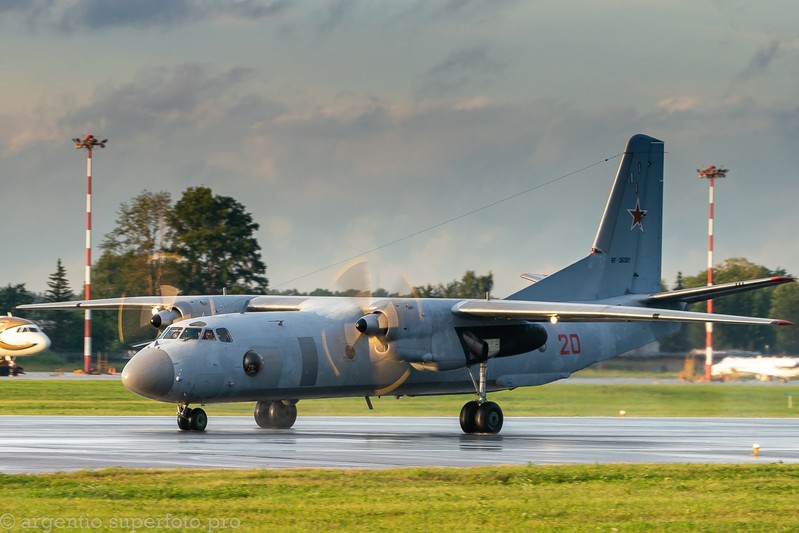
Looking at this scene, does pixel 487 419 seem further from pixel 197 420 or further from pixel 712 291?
pixel 197 420

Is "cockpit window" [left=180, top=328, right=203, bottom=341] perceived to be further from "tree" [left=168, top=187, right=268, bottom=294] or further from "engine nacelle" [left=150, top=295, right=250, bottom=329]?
"tree" [left=168, top=187, right=268, bottom=294]

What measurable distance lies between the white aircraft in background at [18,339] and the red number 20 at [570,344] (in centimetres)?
4475

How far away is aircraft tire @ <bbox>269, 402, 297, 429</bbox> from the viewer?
2844cm

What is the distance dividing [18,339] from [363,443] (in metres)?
48.5

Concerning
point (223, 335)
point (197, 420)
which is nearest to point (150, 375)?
point (223, 335)

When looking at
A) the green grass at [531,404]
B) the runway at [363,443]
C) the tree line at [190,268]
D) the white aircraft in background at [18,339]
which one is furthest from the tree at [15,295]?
the runway at [363,443]

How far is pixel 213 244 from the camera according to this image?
77188 mm

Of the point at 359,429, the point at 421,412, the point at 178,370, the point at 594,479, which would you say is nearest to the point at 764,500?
the point at 594,479

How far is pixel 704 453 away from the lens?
21844 millimetres

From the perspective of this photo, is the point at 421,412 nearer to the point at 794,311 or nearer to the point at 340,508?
the point at 340,508

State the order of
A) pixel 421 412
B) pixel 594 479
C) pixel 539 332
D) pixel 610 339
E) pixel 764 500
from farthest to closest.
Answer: pixel 421 412
pixel 610 339
pixel 539 332
pixel 594 479
pixel 764 500

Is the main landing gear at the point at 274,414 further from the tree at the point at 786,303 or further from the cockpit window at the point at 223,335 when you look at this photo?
the tree at the point at 786,303

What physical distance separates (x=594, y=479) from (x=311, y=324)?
37.9ft

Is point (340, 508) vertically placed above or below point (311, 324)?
below
